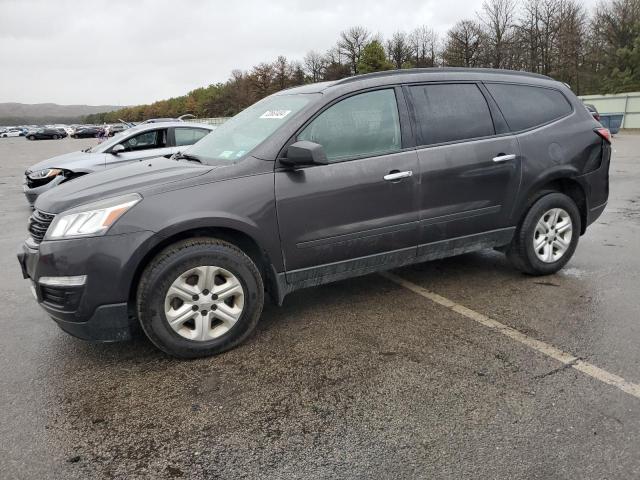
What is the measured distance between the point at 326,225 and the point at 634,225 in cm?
520

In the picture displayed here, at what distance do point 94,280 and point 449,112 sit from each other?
9.82 ft

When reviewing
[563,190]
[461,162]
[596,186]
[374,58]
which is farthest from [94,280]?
[374,58]

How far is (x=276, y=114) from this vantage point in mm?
4059

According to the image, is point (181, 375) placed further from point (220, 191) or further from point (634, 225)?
point (634, 225)

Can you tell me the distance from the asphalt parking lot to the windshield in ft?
4.40

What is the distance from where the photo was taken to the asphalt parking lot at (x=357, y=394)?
2416 millimetres

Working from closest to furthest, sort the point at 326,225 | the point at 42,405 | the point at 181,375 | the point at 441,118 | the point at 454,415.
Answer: the point at 454,415, the point at 42,405, the point at 181,375, the point at 326,225, the point at 441,118

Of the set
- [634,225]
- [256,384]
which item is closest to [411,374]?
[256,384]

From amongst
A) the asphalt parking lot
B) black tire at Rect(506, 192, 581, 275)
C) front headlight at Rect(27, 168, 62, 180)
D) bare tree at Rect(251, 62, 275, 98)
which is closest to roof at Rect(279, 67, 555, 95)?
black tire at Rect(506, 192, 581, 275)

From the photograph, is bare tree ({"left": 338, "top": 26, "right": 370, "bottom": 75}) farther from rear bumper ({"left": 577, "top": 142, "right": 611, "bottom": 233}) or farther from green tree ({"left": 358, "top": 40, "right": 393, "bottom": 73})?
rear bumper ({"left": 577, "top": 142, "right": 611, "bottom": 233})

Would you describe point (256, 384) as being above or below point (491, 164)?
below

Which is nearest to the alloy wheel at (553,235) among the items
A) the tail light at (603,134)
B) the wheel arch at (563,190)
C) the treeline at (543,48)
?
the wheel arch at (563,190)

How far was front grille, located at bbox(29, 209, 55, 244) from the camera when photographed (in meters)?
3.47

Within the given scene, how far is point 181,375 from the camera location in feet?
10.7
